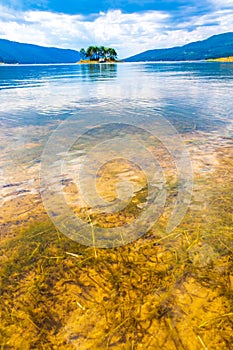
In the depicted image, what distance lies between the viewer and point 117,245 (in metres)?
4.68

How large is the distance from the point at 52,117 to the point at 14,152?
760cm

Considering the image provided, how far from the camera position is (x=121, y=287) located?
3725 millimetres

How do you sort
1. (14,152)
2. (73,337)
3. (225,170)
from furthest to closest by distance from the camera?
(14,152)
(225,170)
(73,337)

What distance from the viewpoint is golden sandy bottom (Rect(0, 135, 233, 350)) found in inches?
119

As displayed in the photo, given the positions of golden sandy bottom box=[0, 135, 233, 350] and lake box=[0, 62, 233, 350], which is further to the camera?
lake box=[0, 62, 233, 350]

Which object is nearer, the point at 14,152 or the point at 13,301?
the point at 13,301

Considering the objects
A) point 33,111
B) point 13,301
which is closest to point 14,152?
point 13,301

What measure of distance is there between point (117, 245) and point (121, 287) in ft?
3.40

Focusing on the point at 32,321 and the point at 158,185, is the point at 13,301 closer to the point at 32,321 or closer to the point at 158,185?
the point at 32,321

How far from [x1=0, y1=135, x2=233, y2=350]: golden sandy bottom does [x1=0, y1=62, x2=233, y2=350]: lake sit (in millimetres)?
15

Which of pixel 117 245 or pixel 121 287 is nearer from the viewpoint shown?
pixel 121 287

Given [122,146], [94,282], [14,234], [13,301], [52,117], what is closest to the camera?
[13,301]

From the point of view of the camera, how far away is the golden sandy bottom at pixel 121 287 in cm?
301

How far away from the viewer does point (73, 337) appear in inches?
119
